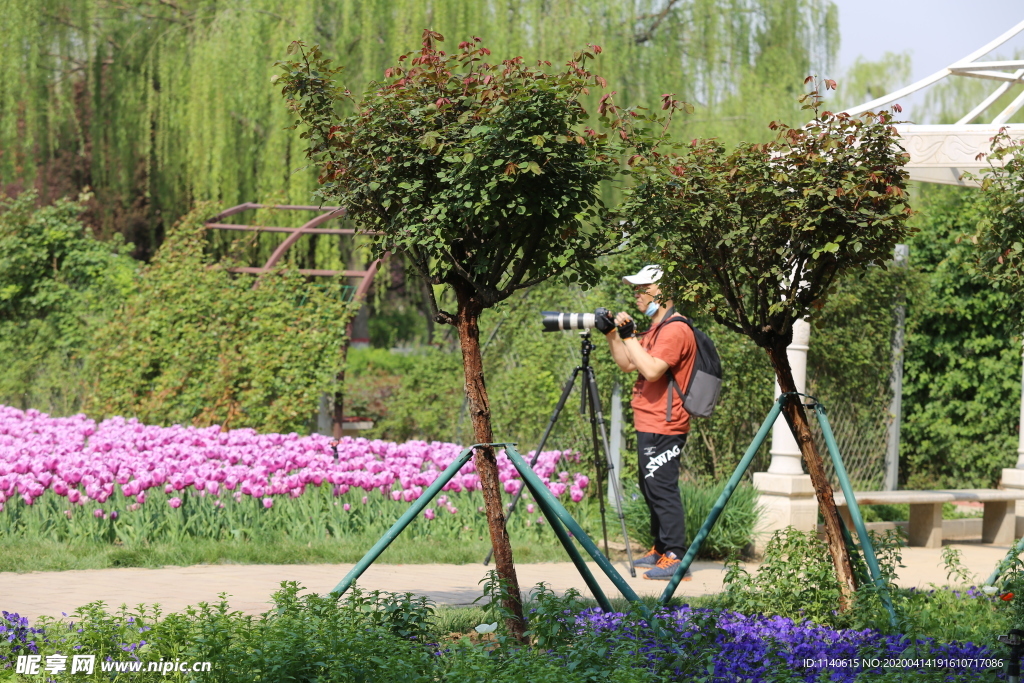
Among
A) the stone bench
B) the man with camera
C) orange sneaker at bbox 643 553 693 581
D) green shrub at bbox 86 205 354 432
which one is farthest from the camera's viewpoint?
green shrub at bbox 86 205 354 432

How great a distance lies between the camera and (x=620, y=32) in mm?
13375

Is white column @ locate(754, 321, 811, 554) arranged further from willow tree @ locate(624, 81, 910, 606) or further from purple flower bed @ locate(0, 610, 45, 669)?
purple flower bed @ locate(0, 610, 45, 669)

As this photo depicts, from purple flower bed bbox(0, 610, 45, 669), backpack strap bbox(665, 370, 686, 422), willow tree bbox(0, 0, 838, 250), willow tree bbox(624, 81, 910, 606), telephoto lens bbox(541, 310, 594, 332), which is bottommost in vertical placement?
purple flower bed bbox(0, 610, 45, 669)

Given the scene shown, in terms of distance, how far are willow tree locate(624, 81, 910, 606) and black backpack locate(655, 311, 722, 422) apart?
4.48ft

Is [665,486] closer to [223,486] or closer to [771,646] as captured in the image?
[771,646]

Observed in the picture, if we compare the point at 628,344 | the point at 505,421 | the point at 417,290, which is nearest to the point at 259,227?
the point at 505,421

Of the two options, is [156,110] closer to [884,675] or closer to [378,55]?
[378,55]

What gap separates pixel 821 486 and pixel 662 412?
1655mm

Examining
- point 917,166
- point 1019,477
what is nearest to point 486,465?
point 917,166

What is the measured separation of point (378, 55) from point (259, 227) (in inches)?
95.9

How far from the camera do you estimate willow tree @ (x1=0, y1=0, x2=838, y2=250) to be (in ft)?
41.4

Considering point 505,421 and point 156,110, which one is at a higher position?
point 156,110

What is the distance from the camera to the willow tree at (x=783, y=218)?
15.5 ft

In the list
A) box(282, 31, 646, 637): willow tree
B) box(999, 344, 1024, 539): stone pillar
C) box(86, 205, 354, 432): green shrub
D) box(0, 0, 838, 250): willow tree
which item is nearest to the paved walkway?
box(282, 31, 646, 637): willow tree
